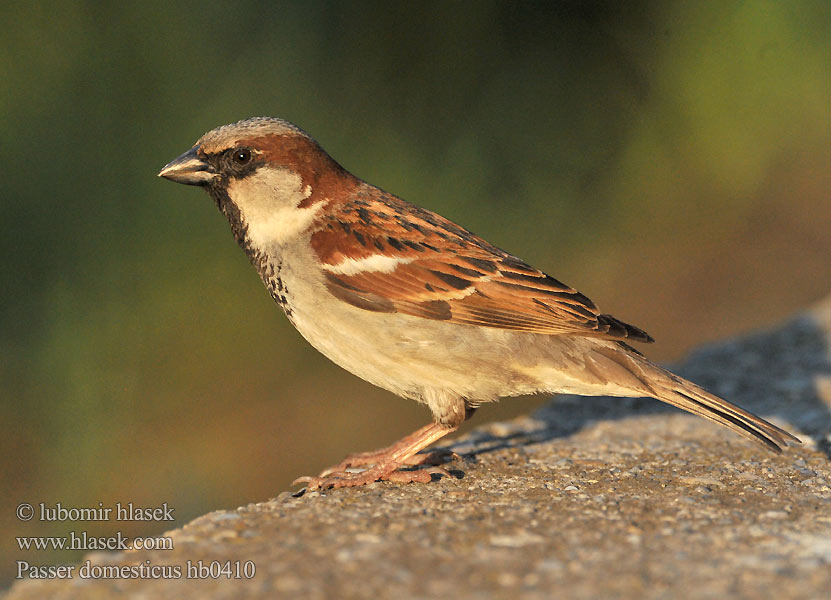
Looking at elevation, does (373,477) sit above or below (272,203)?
below

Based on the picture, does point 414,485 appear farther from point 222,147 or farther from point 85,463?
point 85,463

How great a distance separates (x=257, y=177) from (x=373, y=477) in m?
1.41

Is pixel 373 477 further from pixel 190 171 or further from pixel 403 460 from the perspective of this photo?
pixel 190 171

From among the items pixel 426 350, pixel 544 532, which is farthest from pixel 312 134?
pixel 544 532

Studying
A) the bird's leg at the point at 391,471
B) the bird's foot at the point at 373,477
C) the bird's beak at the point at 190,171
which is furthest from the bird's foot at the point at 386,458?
the bird's beak at the point at 190,171

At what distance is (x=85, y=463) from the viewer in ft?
19.7

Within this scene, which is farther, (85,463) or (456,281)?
(85,463)

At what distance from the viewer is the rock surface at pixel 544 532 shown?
2.47 m

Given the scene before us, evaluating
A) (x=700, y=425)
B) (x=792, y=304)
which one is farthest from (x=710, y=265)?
(x=700, y=425)

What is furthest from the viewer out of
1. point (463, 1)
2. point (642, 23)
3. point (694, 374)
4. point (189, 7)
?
point (642, 23)

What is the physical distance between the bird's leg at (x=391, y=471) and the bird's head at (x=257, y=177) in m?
1.04

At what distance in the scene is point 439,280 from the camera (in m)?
3.89

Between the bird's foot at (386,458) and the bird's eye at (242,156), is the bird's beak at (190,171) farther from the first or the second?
the bird's foot at (386,458)

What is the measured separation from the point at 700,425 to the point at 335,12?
3877 millimetres
